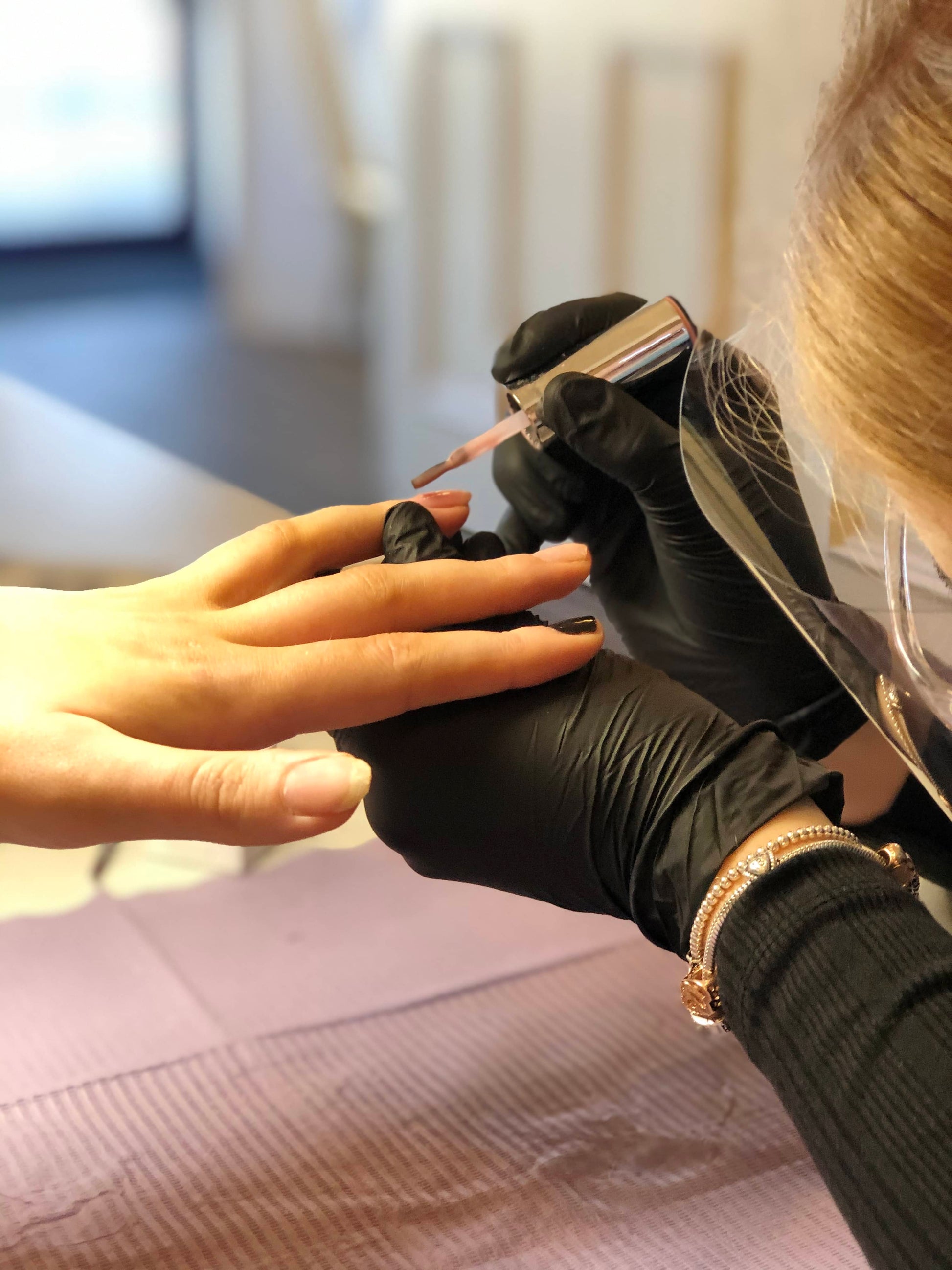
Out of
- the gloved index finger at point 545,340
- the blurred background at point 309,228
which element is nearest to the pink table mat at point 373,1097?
the blurred background at point 309,228

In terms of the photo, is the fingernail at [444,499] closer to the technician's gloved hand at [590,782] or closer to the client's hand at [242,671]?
the client's hand at [242,671]

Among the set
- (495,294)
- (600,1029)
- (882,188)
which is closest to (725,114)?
(495,294)

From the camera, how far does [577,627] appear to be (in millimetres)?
512

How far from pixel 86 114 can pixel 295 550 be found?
20cm

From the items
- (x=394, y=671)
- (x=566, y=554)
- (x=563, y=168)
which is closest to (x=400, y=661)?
(x=394, y=671)

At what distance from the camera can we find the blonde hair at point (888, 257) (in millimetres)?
403

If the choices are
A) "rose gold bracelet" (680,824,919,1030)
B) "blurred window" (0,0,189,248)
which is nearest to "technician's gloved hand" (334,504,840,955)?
"rose gold bracelet" (680,824,919,1030)

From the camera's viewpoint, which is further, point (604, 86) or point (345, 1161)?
point (604, 86)

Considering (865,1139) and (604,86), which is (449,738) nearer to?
(865,1139)

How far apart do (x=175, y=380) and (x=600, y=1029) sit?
0.40 m

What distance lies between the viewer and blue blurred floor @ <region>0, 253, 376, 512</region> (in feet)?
1.71

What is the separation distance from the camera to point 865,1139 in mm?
419

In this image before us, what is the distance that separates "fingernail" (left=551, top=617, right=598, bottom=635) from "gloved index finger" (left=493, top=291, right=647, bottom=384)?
0.14 metres

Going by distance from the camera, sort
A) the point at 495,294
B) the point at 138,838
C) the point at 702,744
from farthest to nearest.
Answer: the point at 495,294, the point at 702,744, the point at 138,838
